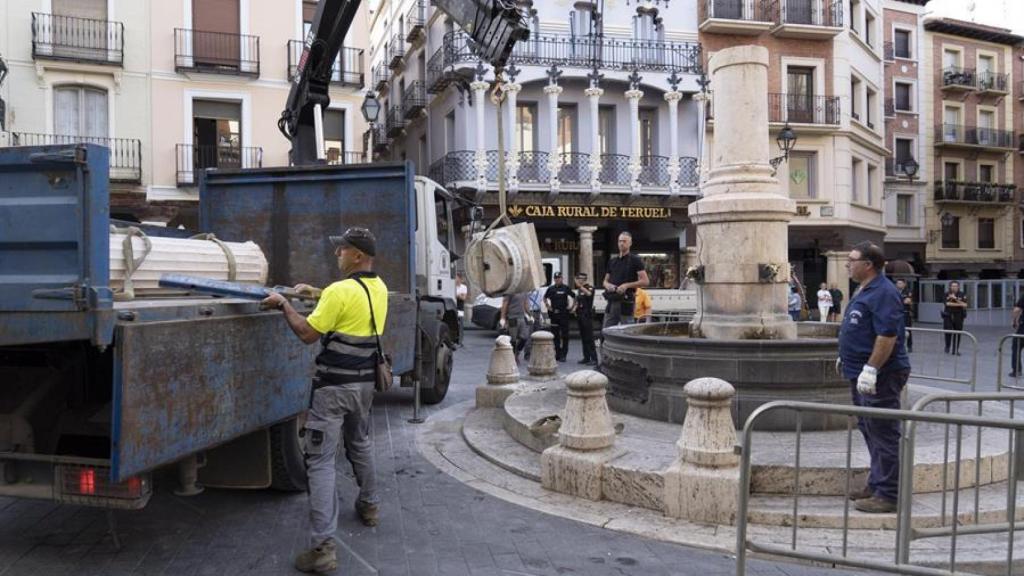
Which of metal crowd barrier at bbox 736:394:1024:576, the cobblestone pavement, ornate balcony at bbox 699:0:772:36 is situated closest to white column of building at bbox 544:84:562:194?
ornate balcony at bbox 699:0:772:36

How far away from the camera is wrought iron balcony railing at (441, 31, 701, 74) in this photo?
23084 millimetres

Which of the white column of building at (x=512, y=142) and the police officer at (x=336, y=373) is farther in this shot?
the white column of building at (x=512, y=142)

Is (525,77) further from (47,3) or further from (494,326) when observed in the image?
(47,3)

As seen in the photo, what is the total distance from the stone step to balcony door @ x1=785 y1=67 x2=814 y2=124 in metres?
23.1

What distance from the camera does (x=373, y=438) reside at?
7.51m

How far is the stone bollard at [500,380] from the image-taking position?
877cm

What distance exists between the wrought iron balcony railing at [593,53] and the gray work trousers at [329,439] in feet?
64.5

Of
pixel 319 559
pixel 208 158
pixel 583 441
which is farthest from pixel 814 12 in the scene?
pixel 319 559

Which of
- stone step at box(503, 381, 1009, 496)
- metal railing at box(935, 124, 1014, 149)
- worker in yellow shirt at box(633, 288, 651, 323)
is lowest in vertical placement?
stone step at box(503, 381, 1009, 496)

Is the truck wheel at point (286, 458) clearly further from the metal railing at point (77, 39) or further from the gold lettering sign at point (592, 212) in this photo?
the metal railing at point (77, 39)

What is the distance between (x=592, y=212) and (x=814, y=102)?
9.65m

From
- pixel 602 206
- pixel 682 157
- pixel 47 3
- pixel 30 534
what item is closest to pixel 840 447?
pixel 30 534

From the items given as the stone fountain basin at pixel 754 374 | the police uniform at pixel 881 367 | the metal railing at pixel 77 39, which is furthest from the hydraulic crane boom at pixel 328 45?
the metal railing at pixel 77 39

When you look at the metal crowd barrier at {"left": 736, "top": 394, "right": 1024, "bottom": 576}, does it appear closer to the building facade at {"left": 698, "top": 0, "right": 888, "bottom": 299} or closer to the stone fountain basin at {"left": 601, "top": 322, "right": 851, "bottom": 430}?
the stone fountain basin at {"left": 601, "top": 322, "right": 851, "bottom": 430}
